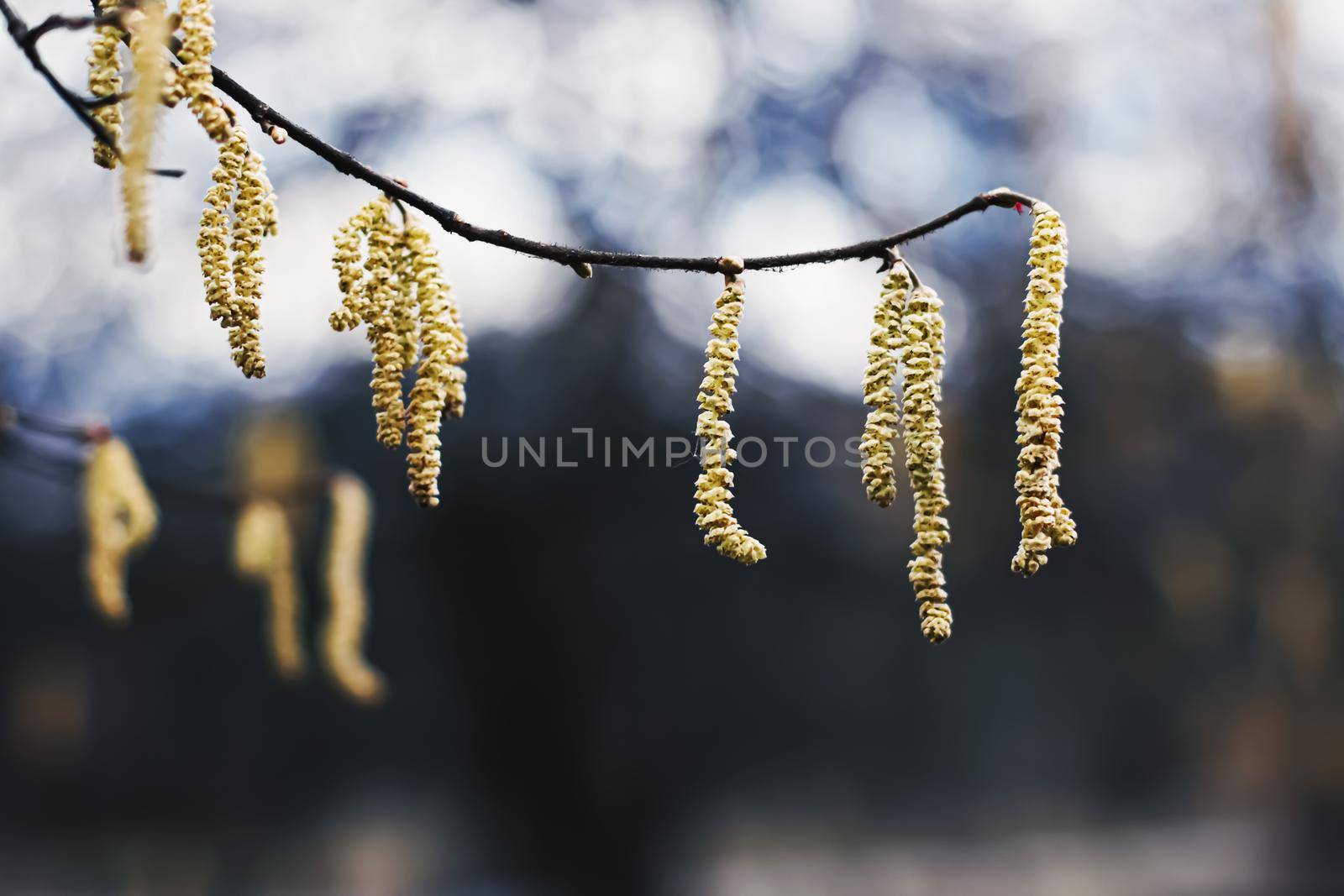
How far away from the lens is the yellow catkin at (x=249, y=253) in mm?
962

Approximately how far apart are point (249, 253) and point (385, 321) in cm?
13

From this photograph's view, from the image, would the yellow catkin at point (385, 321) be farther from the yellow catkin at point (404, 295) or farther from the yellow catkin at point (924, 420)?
the yellow catkin at point (924, 420)

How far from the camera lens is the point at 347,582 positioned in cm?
229

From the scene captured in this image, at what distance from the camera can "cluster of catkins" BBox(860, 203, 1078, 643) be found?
93cm

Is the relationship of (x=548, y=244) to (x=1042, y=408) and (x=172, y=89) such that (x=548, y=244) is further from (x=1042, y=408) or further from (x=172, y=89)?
(x=1042, y=408)

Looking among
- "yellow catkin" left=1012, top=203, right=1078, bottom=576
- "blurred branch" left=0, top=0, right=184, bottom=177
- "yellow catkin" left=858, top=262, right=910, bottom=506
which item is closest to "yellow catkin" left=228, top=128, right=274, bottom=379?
"blurred branch" left=0, top=0, right=184, bottom=177

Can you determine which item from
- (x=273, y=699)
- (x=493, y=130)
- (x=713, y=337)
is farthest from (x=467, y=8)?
(x=273, y=699)

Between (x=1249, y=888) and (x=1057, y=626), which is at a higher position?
(x=1057, y=626)

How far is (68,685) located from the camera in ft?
33.0

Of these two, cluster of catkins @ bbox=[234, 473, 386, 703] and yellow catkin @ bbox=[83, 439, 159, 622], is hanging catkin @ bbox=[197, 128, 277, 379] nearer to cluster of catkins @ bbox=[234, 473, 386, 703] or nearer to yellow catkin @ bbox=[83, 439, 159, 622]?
yellow catkin @ bbox=[83, 439, 159, 622]

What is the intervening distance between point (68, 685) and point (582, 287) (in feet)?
21.3

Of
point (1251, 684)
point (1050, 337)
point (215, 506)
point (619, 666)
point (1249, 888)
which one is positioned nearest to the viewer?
point (1050, 337)

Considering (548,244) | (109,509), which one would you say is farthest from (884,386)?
(109,509)

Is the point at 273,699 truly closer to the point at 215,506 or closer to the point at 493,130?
the point at 493,130
